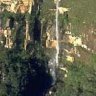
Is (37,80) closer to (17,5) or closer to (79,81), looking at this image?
(79,81)

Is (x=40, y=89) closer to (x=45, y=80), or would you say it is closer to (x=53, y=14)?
(x=45, y=80)

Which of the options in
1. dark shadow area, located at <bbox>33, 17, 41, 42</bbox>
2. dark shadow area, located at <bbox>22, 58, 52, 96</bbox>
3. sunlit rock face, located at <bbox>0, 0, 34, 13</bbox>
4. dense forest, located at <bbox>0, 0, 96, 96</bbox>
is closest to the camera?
dense forest, located at <bbox>0, 0, 96, 96</bbox>

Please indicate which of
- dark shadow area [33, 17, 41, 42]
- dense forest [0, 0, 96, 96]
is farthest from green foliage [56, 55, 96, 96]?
dark shadow area [33, 17, 41, 42]

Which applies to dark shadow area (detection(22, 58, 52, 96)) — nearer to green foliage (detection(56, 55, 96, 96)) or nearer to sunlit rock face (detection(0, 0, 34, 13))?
green foliage (detection(56, 55, 96, 96))

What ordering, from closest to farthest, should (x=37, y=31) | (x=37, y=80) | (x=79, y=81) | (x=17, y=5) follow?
(x=79, y=81) < (x=37, y=80) < (x=17, y=5) < (x=37, y=31)

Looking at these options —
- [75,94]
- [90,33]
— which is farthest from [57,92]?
[90,33]

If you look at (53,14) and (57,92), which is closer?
(57,92)

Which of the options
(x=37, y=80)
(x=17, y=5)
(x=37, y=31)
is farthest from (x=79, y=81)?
(x=17, y=5)

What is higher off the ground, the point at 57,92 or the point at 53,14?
the point at 53,14
